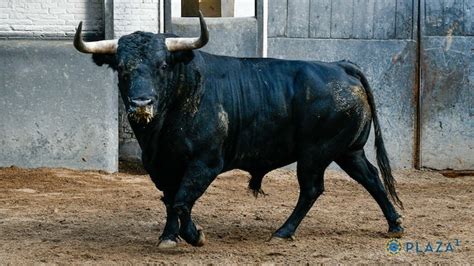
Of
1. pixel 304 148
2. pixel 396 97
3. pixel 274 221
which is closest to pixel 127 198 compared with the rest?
pixel 274 221

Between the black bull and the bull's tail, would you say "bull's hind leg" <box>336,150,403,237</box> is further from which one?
the bull's tail

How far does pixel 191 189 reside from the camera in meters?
7.30

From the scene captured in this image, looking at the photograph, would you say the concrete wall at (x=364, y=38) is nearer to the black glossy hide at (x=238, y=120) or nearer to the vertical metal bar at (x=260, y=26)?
the vertical metal bar at (x=260, y=26)

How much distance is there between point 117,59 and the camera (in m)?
7.16

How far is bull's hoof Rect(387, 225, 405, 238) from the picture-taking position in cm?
803

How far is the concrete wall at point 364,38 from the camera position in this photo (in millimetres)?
12008

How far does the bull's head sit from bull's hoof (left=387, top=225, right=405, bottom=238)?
2087 millimetres

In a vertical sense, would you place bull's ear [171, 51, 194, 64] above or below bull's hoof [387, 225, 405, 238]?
above

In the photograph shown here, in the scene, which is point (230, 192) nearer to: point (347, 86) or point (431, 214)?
point (431, 214)

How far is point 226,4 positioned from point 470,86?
130 inches

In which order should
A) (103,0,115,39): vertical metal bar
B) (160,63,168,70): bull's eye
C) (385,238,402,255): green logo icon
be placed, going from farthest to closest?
1. (103,0,115,39): vertical metal bar
2. (385,238,402,255): green logo icon
3. (160,63,168,70): bull's eye

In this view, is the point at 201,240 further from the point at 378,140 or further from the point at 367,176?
the point at 378,140

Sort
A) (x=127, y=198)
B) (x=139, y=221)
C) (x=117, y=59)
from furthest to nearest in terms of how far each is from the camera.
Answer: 1. (x=127, y=198)
2. (x=139, y=221)
3. (x=117, y=59)

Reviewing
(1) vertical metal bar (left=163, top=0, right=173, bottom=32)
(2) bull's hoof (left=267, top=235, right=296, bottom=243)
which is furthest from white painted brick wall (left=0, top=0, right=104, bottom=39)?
(2) bull's hoof (left=267, top=235, right=296, bottom=243)
